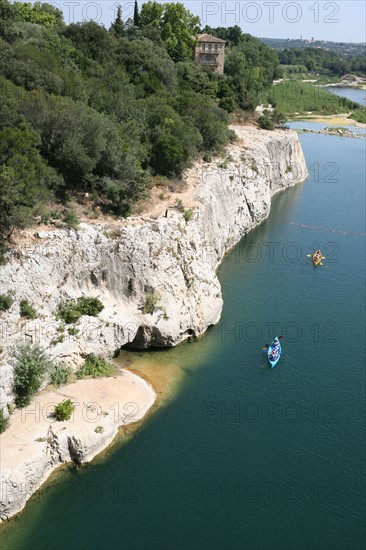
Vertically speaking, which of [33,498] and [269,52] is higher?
[269,52]

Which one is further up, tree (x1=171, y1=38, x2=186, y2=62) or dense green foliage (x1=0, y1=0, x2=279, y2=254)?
tree (x1=171, y1=38, x2=186, y2=62)

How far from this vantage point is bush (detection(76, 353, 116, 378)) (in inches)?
1340

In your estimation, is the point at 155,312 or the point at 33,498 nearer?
the point at 33,498

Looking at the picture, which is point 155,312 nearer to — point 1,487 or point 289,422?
point 289,422

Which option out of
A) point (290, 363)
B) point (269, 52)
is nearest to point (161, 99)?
point (290, 363)

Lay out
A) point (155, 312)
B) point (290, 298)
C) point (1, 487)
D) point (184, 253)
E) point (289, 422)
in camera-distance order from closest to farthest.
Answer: point (1, 487) < point (289, 422) < point (155, 312) < point (184, 253) < point (290, 298)

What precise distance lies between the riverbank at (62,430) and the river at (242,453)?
32.3 inches

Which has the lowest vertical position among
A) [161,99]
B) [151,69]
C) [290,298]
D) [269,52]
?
[290,298]

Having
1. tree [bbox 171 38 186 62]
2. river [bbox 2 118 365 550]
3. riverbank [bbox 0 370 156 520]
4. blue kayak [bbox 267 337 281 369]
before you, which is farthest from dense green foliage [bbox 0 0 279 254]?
blue kayak [bbox 267 337 281 369]

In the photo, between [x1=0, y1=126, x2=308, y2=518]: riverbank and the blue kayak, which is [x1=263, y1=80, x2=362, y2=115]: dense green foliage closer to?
[x1=0, y1=126, x2=308, y2=518]: riverbank

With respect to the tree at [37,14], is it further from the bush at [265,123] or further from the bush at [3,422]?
the bush at [3,422]

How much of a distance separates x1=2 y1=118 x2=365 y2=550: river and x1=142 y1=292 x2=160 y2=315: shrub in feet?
10.4

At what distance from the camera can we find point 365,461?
30328mm

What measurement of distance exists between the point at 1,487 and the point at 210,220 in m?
33.0
